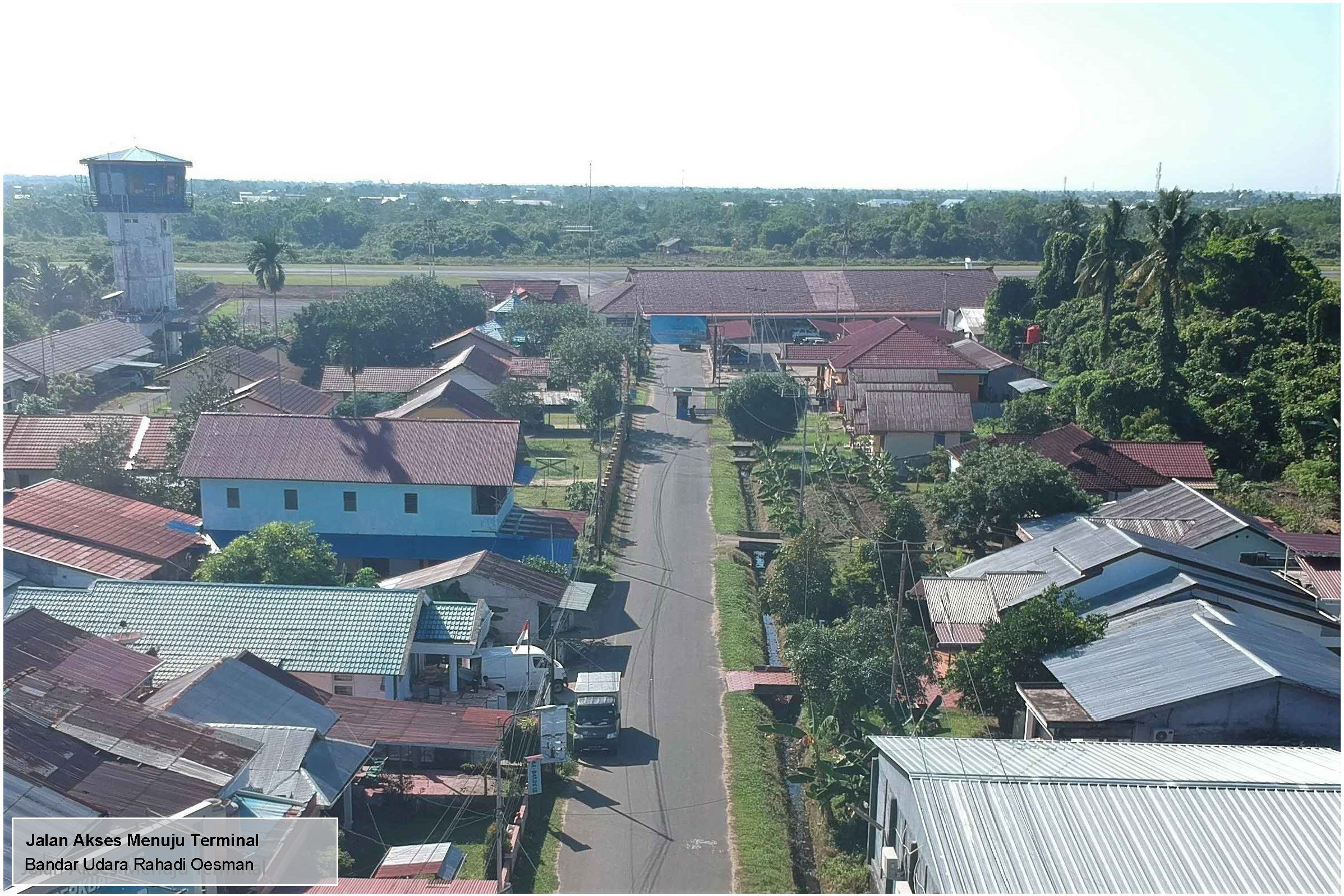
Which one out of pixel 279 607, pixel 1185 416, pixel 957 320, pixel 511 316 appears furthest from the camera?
pixel 957 320

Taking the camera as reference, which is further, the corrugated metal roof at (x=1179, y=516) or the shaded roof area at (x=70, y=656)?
the corrugated metal roof at (x=1179, y=516)

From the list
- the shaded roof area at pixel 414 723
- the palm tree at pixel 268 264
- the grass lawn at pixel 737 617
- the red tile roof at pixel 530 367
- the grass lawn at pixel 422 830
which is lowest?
the grass lawn at pixel 422 830

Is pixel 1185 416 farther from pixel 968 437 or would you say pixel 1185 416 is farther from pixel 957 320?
pixel 957 320

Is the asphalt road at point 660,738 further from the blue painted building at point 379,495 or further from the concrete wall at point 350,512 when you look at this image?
the concrete wall at point 350,512

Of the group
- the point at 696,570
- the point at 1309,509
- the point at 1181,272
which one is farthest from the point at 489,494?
the point at 1181,272

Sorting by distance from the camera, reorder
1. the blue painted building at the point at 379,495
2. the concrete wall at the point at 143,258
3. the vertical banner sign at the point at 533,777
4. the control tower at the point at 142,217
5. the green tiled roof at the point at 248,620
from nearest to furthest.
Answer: the vertical banner sign at the point at 533,777, the green tiled roof at the point at 248,620, the blue painted building at the point at 379,495, the control tower at the point at 142,217, the concrete wall at the point at 143,258

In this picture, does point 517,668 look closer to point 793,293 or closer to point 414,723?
point 414,723

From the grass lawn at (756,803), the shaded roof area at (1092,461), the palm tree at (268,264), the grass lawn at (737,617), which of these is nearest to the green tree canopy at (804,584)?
the grass lawn at (737,617)

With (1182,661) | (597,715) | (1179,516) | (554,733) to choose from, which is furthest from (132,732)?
(1179,516)
